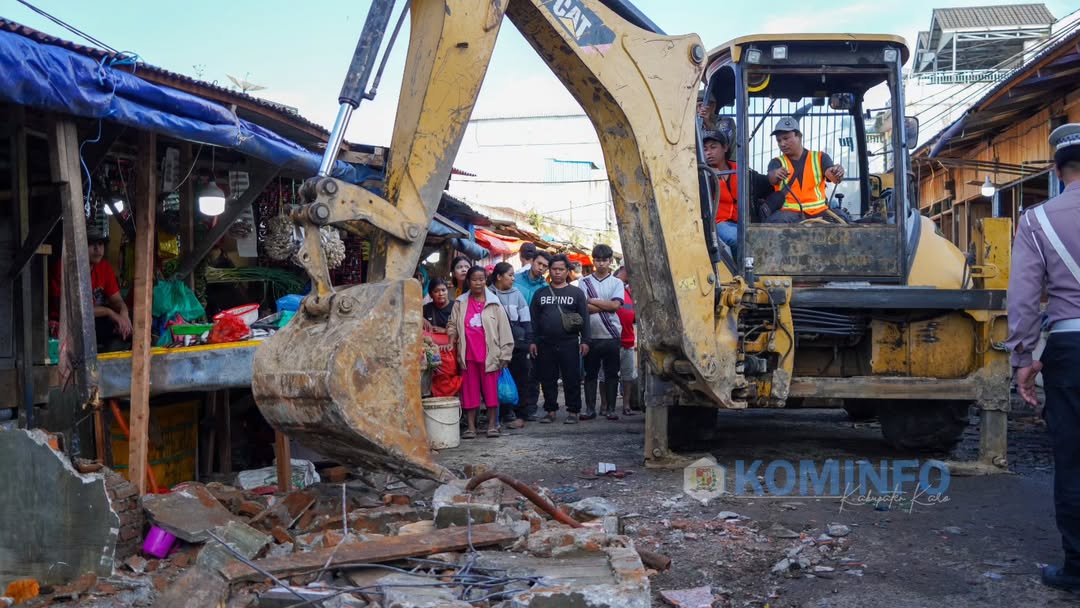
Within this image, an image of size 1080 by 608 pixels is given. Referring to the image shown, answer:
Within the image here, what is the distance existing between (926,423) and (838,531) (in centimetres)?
242

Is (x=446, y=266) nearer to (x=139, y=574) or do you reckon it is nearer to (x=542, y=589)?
(x=139, y=574)

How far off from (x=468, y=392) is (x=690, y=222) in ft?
14.2

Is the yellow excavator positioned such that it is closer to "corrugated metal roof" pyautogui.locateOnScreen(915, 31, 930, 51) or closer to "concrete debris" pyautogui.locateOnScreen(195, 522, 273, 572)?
"concrete debris" pyautogui.locateOnScreen(195, 522, 273, 572)

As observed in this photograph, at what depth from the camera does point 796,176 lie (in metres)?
7.03

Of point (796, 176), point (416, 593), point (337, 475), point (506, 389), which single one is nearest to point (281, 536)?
point (416, 593)

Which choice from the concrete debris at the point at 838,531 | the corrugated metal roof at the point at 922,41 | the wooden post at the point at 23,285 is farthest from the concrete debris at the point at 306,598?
the corrugated metal roof at the point at 922,41

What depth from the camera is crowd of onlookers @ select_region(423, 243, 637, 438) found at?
9.44 metres

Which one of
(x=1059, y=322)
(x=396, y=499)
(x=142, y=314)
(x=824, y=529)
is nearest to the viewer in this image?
(x=1059, y=322)

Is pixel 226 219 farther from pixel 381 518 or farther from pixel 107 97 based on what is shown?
pixel 381 518

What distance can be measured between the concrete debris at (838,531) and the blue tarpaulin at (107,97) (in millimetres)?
4499

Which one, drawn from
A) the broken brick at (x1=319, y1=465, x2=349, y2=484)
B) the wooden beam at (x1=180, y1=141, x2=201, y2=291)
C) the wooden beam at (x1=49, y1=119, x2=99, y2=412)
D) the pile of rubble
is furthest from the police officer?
the wooden beam at (x1=180, y1=141, x2=201, y2=291)

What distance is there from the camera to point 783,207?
7.02 metres

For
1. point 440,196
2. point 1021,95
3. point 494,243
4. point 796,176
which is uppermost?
point 1021,95

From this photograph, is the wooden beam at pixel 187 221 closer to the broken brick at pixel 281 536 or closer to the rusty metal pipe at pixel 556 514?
the broken brick at pixel 281 536
